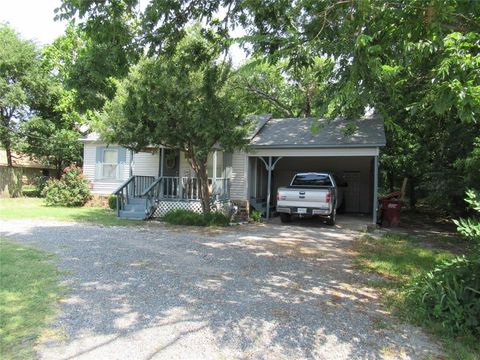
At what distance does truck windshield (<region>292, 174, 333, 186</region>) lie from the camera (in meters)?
14.5

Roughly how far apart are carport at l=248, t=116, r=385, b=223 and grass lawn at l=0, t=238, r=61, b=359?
7306mm

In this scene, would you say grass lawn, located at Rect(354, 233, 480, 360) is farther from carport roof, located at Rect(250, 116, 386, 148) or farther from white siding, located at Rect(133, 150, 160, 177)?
white siding, located at Rect(133, 150, 160, 177)

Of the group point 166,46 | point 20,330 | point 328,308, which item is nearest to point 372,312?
point 328,308

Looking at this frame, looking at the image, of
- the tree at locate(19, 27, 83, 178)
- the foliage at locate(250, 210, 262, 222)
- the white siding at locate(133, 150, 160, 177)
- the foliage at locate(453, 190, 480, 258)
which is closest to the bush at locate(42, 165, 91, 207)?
the white siding at locate(133, 150, 160, 177)

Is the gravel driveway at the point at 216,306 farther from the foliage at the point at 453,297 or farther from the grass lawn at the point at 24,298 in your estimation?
the foliage at the point at 453,297

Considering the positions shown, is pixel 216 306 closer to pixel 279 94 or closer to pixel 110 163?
pixel 110 163

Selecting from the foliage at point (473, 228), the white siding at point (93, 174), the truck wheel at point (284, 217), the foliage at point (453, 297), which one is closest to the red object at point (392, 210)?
the truck wheel at point (284, 217)

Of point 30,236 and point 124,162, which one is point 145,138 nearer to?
point 30,236

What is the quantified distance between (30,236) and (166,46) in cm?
586

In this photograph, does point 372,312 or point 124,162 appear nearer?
point 372,312

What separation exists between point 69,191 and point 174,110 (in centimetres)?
978

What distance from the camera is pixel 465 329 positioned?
4133 mm

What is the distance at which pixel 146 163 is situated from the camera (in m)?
18.0

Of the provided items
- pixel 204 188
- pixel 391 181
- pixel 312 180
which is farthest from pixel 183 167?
pixel 391 181
